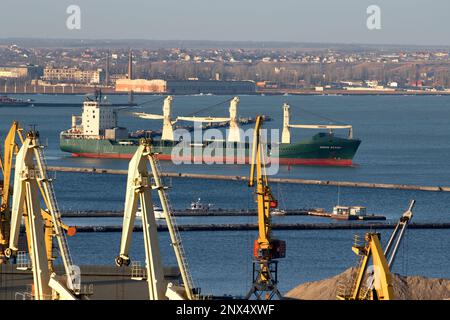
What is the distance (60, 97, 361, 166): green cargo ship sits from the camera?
62000 millimetres

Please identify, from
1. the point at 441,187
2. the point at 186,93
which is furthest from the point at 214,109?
the point at 441,187

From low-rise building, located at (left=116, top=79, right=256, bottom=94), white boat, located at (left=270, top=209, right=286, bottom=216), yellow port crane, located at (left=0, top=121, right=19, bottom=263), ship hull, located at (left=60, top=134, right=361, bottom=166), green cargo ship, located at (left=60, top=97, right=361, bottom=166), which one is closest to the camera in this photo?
yellow port crane, located at (left=0, top=121, right=19, bottom=263)

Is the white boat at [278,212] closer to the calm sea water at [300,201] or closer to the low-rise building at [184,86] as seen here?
the calm sea water at [300,201]

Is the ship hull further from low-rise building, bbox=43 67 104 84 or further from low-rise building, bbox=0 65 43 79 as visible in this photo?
low-rise building, bbox=43 67 104 84

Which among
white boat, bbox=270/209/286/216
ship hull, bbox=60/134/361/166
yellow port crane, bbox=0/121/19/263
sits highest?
yellow port crane, bbox=0/121/19/263

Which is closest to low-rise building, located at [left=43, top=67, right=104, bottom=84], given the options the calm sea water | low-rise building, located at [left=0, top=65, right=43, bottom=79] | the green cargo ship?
low-rise building, located at [left=0, top=65, right=43, bottom=79]

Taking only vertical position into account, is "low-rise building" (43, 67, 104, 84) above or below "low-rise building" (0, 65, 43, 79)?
below

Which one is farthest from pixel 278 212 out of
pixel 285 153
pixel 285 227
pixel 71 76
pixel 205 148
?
pixel 71 76

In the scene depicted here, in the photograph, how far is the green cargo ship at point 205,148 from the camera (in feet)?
203

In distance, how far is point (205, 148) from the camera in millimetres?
63250

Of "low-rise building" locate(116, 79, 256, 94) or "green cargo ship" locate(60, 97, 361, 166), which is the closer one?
"green cargo ship" locate(60, 97, 361, 166)

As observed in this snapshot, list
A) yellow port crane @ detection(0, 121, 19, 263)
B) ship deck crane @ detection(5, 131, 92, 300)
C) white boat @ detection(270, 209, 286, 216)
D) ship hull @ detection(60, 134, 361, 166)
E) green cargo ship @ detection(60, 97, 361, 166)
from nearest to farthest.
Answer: ship deck crane @ detection(5, 131, 92, 300), yellow port crane @ detection(0, 121, 19, 263), white boat @ detection(270, 209, 286, 216), ship hull @ detection(60, 134, 361, 166), green cargo ship @ detection(60, 97, 361, 166)

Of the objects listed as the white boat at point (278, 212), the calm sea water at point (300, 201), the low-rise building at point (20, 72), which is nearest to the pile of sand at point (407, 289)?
the calm sea water at point (300, 201)
